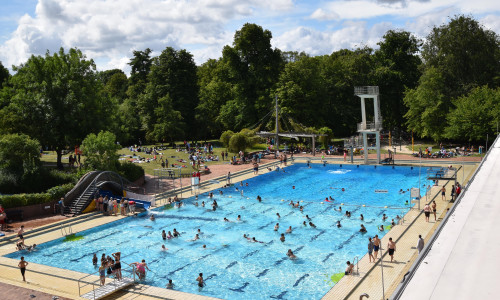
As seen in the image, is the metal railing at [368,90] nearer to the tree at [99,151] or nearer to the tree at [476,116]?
the tree at [476,116]

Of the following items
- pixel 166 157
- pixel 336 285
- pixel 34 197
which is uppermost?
pixel 166 157

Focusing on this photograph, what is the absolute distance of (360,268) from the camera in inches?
709

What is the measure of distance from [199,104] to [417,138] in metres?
33.4

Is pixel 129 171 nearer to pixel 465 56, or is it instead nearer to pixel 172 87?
pixel 172 87

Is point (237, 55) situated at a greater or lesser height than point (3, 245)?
greater

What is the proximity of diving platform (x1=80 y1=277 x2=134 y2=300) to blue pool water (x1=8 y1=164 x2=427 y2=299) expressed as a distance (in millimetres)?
1334

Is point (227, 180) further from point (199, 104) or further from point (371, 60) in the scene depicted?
point (371, 60)

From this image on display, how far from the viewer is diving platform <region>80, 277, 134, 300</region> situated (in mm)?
15719

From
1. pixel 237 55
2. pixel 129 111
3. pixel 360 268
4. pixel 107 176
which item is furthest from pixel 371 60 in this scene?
pixel 360 268

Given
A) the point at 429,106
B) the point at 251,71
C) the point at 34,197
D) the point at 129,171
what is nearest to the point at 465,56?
the point at 429,106

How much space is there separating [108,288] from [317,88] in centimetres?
4856

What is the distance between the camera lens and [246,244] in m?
22.9

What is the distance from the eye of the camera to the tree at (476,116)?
45.6 m

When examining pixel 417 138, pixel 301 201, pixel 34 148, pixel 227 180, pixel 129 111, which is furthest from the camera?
pixel 129 111
